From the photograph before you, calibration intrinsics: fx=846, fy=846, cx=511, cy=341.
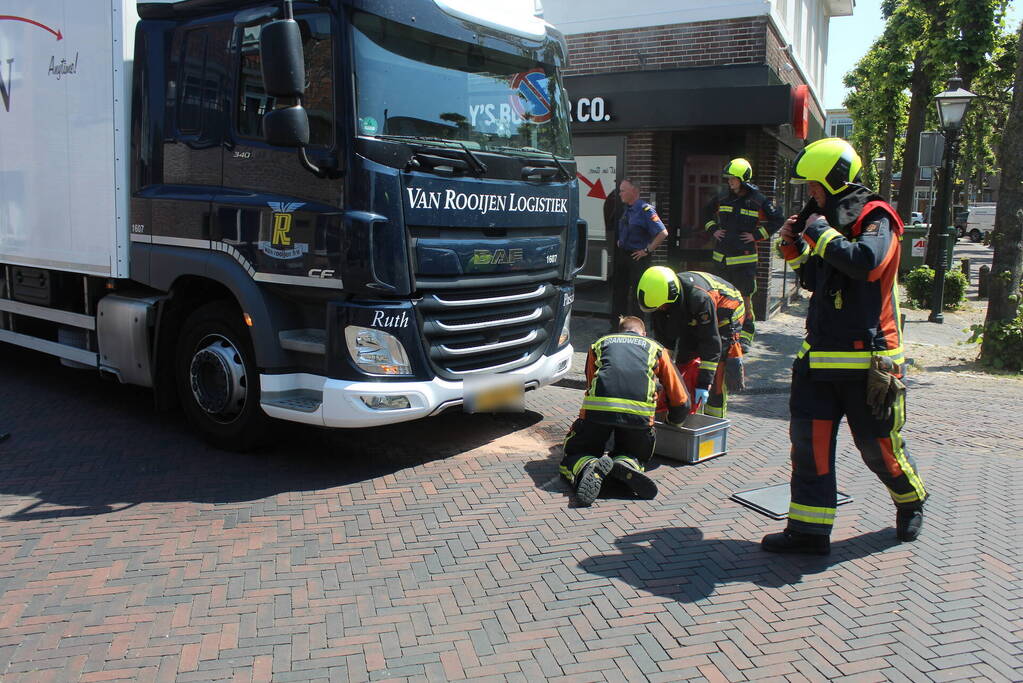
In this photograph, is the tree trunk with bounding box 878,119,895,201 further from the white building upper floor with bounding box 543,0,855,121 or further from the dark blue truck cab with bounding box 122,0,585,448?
the dark blue truck cab with bounding box 122,0,585,448

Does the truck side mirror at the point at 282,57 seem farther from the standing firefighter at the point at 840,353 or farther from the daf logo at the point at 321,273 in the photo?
the standing firefighter at the point at 840,353

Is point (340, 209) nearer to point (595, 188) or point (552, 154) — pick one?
point (552, 154)

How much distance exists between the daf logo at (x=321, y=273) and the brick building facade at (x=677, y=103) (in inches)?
288

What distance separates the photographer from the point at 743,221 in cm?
924

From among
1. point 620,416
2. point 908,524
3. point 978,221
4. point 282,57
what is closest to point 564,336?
point 620,416

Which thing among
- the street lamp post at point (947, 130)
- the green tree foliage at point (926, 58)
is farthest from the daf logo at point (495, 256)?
the green tree foliage at point (926, 58)

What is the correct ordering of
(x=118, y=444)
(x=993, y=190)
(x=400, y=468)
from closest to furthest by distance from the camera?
1. (x=400, y=468)
2. (x=118, y=444)
3. (x=993, y=190)

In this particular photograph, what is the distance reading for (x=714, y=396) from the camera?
6465mm

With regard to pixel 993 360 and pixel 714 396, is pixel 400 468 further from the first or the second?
pixel 993 360

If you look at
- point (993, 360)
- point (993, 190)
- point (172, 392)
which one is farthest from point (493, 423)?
point (993, 190)

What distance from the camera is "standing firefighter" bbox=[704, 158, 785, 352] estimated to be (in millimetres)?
9156

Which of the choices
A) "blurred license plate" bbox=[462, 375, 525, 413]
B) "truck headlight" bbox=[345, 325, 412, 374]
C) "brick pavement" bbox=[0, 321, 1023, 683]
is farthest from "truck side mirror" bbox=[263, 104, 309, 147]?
"brick pavement" bbox=[0, 321, 1023, 683]

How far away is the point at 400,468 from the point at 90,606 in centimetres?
234

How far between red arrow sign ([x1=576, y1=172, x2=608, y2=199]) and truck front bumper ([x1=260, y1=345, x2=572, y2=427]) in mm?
7364
